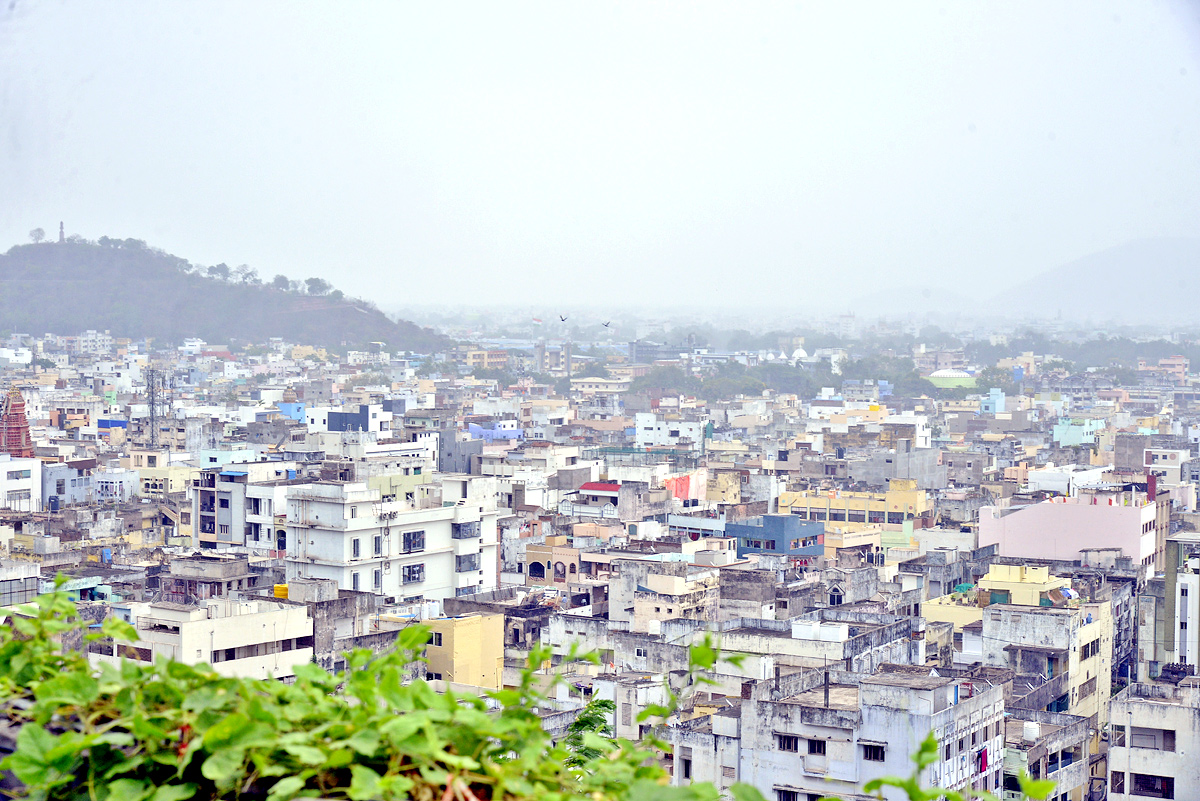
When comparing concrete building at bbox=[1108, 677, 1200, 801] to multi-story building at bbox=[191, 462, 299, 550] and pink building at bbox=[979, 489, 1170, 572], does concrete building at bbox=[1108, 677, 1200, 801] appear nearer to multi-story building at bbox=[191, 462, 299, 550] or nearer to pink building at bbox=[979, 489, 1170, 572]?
pink building at bbox=[979, 489, 1170, 572]

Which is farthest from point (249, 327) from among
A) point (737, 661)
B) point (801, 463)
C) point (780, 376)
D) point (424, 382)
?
point (737, 661)

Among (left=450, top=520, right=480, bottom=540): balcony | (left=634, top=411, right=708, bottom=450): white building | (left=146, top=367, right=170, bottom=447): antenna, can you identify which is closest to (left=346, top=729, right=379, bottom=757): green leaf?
(left=450, top=520, right=480, bottom=540): balcony

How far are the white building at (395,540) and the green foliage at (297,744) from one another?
833 cm

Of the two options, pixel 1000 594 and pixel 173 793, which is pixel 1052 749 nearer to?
pixel 1000 594

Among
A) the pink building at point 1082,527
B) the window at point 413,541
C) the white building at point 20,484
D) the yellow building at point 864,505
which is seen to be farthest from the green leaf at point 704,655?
the white building at point 20,484

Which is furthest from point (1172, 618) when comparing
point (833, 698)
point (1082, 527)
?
point (833, 698)

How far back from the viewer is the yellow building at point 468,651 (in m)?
7.68

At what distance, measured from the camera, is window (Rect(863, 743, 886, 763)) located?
17.0 feet

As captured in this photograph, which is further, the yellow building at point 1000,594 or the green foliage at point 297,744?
the yellow building at point 1000,594

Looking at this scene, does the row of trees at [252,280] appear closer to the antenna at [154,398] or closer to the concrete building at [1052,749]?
the antenna at [154,398]

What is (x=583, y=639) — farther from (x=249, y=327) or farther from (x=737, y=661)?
(x=249, y=327)

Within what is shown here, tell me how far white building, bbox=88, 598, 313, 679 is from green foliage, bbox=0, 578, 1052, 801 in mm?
5354

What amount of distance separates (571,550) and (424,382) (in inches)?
1047

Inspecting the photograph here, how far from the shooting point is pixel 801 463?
18219 mm
